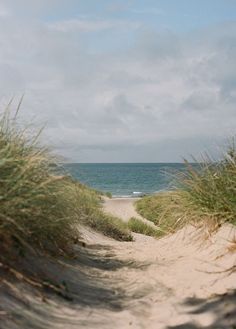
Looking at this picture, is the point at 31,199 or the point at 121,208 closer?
the point at 31,199

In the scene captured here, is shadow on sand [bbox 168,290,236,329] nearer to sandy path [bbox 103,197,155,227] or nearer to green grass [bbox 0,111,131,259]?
green grass [bbox 0,111,131,259]

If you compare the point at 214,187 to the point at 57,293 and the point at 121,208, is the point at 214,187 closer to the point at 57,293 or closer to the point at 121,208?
the point at 57,293

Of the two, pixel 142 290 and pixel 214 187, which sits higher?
pixel 214 187

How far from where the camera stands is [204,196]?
32.7 feet

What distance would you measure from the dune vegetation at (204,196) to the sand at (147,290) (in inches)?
9.1

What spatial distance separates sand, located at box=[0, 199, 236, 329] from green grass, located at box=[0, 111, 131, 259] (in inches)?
17.2

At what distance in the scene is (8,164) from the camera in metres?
6.82

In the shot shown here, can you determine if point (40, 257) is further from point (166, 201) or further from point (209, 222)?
point (166, 201)

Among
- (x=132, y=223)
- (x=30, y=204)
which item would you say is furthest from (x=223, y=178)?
(x=132, y=223)

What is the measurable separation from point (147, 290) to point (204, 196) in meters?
2.76

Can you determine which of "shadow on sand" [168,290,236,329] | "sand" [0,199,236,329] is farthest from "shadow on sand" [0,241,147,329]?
Result: "shadow on sand" [168,290,236,329]

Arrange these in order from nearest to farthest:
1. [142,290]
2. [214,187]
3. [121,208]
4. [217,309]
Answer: [217,309], [142,290], [214,187], [121,208]

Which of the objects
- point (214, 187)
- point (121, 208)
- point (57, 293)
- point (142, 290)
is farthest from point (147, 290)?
point (121, 208)

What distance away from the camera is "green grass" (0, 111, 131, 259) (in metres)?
6.43
